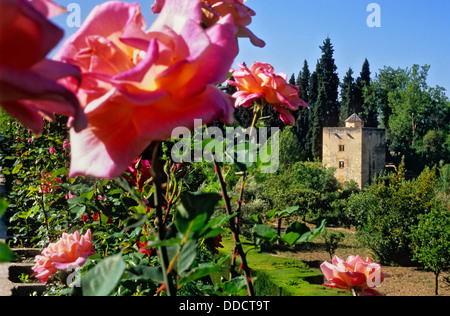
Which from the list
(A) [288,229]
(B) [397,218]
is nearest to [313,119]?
(B) [397,218]

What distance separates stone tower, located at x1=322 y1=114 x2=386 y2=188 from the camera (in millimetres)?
24844

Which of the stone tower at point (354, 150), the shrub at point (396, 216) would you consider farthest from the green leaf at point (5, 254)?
the stone tower at point (354, 150)

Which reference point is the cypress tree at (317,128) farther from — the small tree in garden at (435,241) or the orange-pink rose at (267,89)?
the orange-pink rose at (267,89)

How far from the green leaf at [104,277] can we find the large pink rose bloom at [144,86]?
0.06m

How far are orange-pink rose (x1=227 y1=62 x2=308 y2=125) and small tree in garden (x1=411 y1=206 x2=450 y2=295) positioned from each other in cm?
992

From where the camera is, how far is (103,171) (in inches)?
9.8

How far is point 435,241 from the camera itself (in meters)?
9.86

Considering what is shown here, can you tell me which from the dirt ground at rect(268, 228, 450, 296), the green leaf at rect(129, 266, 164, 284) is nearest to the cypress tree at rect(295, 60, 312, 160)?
the dirt ground at rect(268, 228, 450, 296)

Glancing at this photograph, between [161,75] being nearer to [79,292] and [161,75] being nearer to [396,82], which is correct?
[79,292]

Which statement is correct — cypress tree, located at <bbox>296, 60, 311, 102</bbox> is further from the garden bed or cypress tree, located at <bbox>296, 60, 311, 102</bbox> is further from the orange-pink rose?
the orange-pink rose

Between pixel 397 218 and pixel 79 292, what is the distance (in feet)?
40.9

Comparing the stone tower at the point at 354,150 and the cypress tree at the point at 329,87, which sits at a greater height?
the cypress tree at the point at 329,87

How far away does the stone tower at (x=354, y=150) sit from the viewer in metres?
24.8

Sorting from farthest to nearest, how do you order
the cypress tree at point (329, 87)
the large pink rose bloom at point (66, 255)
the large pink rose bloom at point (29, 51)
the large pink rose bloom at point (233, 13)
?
the cypress tree at point (329, 87)
the large pink rose bloom at point (66, 255)
the large pink rose bloom at point (233, 13)
the large pink rose bloom at point (29, 51)
